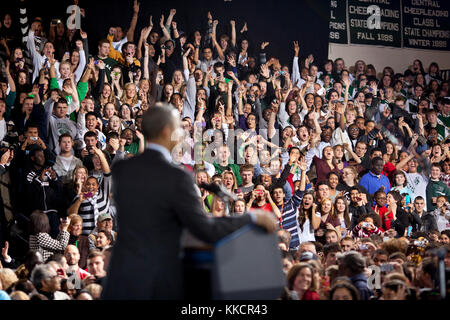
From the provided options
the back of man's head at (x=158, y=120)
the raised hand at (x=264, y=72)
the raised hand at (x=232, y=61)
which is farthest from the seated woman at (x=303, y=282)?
the raised hand at (x=264, y=72)

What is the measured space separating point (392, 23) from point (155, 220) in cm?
1188

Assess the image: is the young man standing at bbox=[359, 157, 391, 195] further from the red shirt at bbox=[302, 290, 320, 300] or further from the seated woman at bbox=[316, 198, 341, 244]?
the red shirt at bbox=[302, 290, 320, 300]

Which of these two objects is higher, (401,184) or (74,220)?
(401,184)

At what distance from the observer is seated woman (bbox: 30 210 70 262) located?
6367mm

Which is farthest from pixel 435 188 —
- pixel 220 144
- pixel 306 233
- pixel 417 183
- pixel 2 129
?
pixel 2 129

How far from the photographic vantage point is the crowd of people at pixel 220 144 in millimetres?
6410

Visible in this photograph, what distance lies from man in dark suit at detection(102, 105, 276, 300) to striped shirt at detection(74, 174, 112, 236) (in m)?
4.37

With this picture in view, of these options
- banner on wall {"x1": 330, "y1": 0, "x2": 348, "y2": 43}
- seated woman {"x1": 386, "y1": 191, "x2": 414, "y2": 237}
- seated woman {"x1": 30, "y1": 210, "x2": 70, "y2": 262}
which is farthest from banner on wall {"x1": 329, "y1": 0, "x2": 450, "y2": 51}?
seated woman {"x1": 30, "y1": 210, "x2": 70, "y2": 262}

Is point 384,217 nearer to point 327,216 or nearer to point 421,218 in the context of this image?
point 421,218

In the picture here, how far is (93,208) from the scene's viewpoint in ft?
23.0

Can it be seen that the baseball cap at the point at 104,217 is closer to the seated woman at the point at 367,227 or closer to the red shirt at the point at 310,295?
the seated woman at the point at 367,227

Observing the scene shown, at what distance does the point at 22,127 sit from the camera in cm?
761
